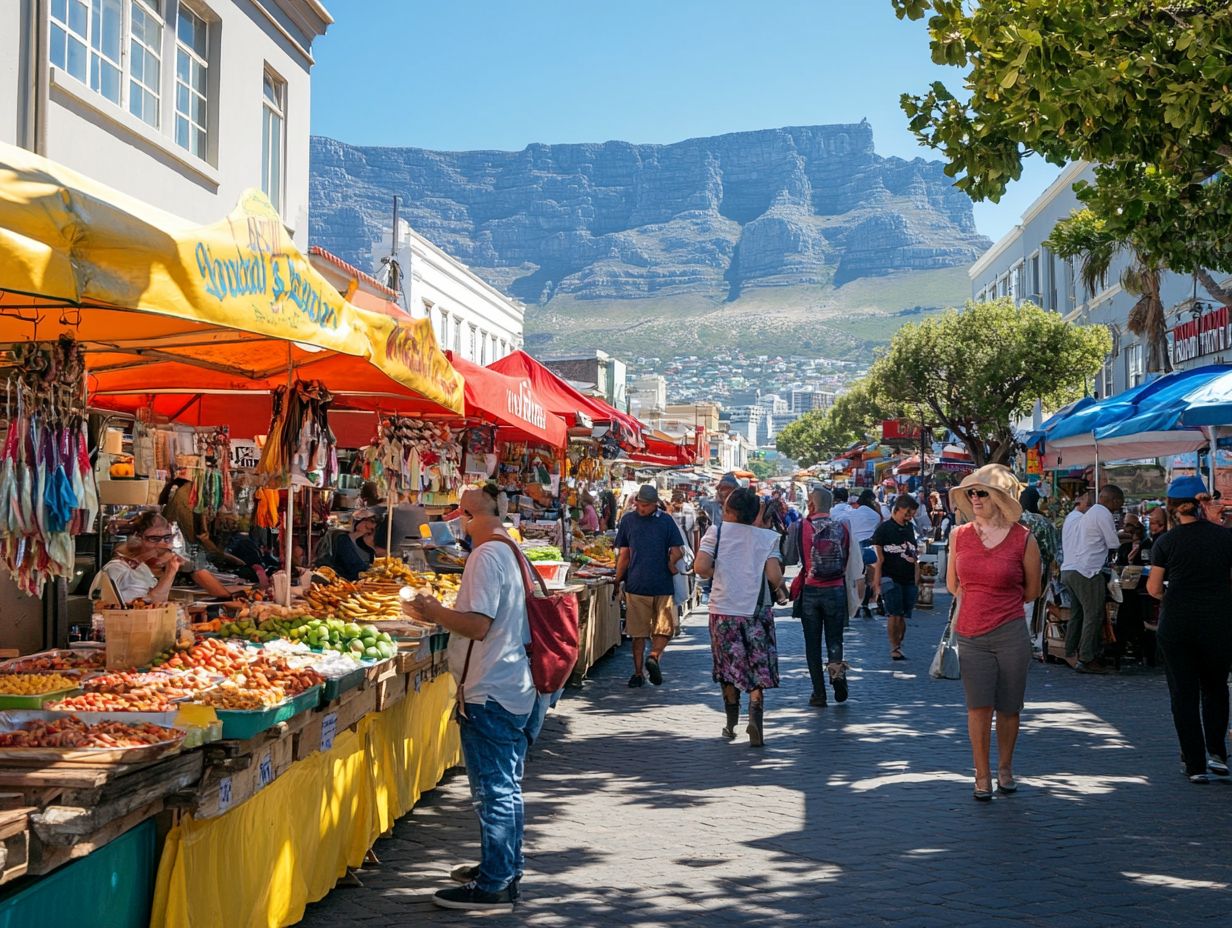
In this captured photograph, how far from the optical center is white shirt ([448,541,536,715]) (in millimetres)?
5641

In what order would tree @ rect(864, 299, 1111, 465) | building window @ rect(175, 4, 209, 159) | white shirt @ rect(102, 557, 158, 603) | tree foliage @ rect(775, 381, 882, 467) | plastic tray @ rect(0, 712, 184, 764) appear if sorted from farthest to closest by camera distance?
tree foliage @ rect(775, 381, 882, 467) < tree @ rect(864, 299, 1111, 465) < building window @ rect(175, 4, 209, 159) < white shirt @ rect(102, 557, 158, 603) < plastic tray @ rect(0, 712, 184, 764)

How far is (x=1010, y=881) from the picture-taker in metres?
5.93

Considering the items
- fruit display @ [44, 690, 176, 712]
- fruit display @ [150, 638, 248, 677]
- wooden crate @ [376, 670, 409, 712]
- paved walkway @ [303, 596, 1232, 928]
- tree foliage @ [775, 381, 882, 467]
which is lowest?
paved walkway @ [303, 596, 1232, 928]

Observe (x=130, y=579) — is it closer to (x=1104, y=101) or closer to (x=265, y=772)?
(x=265, y=772)

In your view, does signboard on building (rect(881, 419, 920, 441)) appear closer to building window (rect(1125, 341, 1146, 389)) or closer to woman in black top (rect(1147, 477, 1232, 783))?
building window (rect(1125, 341, 1146, 389))

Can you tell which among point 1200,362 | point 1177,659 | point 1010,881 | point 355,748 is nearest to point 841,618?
point 1177,659

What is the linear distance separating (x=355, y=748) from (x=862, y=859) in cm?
268

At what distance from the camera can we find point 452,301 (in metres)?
41.6

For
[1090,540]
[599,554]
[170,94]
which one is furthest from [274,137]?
[1090,540]

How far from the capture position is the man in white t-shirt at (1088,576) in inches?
521

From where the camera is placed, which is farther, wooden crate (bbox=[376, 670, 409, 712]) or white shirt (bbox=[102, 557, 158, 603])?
white shirt (bbox=[102, 557, 158, 603])

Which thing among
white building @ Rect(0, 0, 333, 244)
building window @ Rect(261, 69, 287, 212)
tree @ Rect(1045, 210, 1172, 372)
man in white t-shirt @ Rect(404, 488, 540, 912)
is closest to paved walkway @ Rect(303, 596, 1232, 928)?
man in white t-shirt @ Rect(404, 488, 540, 912)

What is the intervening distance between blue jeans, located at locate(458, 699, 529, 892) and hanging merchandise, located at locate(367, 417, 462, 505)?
565 centimetres

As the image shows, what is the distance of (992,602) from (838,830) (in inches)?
67.0
